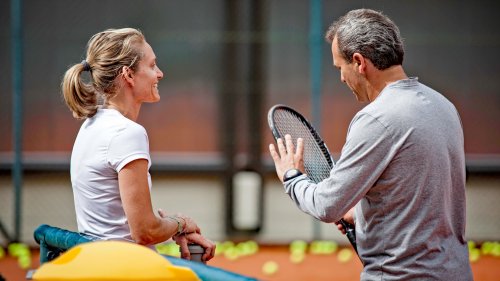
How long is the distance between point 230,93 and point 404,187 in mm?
5616

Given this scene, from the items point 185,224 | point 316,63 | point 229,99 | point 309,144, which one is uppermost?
point 309,144

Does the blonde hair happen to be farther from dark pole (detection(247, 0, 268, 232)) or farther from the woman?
dark pole (detection(247, 0, 268, 232))

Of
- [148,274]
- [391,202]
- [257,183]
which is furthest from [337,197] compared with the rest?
[257,183]

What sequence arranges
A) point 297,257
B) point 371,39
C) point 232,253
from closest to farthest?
point 371,39 → point 297,257 → point 232,253

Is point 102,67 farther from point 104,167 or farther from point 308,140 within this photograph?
point 308,140

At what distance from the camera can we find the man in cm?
277

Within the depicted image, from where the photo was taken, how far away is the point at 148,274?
219cm

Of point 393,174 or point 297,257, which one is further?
point 297,257

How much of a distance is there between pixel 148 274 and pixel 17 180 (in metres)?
6.09

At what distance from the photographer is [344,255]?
7855mm

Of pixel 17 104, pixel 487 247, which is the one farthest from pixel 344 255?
pixel 17 104

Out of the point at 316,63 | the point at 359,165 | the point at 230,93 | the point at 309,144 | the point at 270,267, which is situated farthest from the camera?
the point at 230,93

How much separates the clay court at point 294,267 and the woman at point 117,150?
154 inches

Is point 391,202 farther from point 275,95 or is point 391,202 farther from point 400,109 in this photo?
point 275,95
